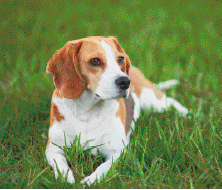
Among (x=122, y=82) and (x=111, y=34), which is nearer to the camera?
(x=122, y=82)

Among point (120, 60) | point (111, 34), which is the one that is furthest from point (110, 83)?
point (111, 34)

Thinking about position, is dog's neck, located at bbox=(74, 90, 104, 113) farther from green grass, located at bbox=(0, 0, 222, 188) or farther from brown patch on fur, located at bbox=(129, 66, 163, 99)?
brown patch on fur, located at bbox=(129, 66, 163, 99)

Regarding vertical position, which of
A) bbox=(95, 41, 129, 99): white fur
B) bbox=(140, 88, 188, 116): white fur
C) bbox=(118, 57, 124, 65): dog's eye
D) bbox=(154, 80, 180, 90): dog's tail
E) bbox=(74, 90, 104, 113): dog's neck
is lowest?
bbox=(140, 88, 188, 116): white fur

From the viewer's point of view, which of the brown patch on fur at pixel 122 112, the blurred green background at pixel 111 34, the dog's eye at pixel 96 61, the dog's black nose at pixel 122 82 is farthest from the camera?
the blurred green background at pixel 111 34

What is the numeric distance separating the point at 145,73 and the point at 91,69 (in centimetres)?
302

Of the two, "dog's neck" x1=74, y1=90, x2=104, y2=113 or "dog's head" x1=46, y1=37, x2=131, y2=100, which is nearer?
"dog's head" x1=46, y1=37, x2=131, y2=100

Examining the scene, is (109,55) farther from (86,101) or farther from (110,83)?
(86,101)

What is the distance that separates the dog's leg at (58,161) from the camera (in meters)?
2.85

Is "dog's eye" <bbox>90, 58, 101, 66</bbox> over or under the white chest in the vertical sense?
over

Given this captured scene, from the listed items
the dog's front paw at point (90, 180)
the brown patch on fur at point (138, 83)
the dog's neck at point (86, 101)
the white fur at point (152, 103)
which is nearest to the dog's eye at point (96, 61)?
the dog's neck at point (86, 101)

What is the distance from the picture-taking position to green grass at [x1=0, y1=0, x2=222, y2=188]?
296 cm

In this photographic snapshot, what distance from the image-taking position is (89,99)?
322 centimetres

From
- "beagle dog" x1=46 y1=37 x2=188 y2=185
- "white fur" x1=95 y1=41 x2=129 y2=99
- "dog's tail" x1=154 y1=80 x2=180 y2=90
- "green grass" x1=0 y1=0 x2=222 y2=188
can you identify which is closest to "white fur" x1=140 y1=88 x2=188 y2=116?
"green grass" x1=0 y1=0 x2=222 y2=188

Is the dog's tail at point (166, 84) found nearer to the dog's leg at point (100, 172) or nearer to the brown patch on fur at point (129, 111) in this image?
the brown patch on fur at point (129, 111)
